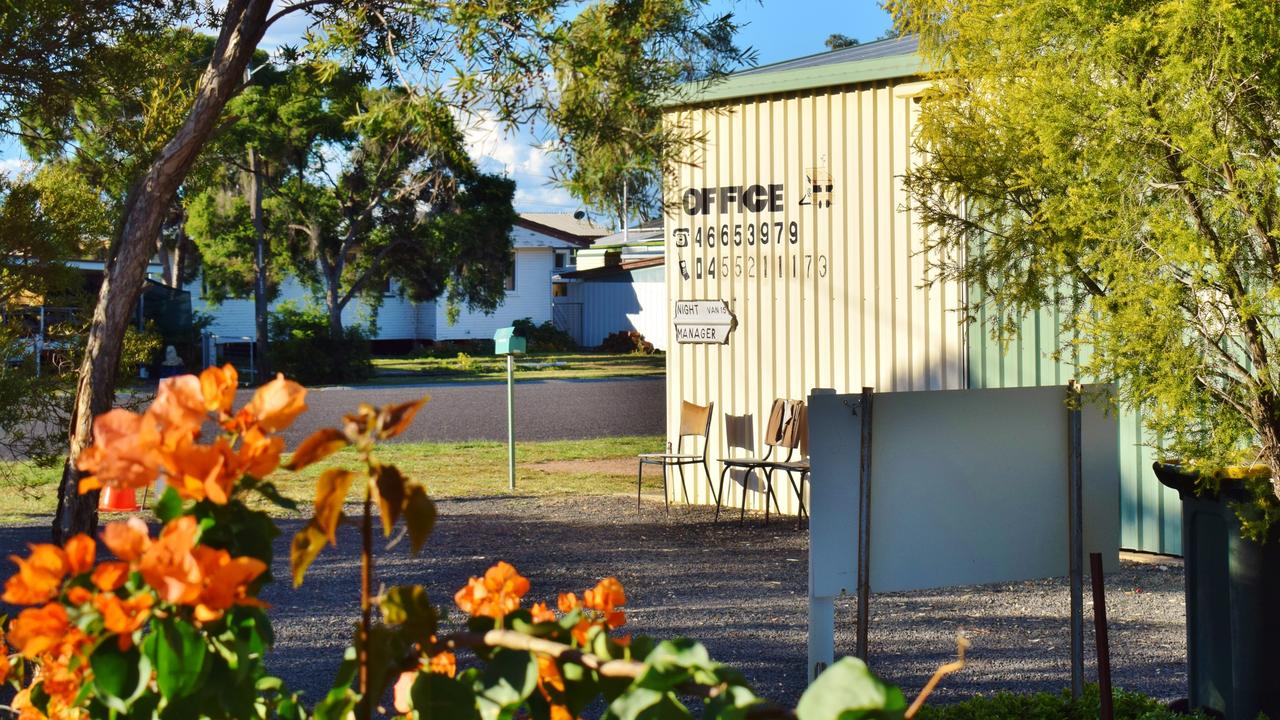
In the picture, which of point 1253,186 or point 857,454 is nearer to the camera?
point 1253,186

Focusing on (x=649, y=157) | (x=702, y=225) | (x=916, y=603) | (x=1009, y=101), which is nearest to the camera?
(x=1009, y=101)

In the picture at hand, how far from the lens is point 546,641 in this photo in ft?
3.80

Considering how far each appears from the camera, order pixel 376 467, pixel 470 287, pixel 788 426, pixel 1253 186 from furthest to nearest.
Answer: pixel 470 287 → pixel 788 426 → pixel 1253 186 → pixel 376 467

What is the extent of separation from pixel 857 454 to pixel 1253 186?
141 centimetres

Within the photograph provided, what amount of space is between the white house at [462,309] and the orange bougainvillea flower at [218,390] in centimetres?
3429

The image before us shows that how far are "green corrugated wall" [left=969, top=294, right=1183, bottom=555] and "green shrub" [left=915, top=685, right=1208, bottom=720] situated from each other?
3.54 metres

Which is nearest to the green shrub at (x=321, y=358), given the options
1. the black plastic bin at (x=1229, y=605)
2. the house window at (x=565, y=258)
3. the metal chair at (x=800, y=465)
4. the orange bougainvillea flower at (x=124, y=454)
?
the house window at (x=565, y=258)

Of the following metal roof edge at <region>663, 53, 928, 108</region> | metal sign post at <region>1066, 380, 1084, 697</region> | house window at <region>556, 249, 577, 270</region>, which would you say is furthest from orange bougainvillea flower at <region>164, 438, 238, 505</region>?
house window at <region>556, 249, 577, 270</region>

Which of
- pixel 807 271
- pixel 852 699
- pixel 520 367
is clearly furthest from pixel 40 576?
pixel 520 367

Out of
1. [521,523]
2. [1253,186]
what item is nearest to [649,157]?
[1253,186]

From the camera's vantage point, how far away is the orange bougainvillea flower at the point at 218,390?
1199 millimetres

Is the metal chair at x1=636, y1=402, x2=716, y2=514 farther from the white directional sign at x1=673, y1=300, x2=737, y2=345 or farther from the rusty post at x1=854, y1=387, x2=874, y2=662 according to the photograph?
the rusty post at x1=854, y1=387, x2=874, y2=662

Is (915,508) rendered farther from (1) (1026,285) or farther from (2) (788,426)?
(2) (788,426)

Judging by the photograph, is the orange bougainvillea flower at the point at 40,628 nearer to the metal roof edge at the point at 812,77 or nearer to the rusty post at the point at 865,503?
the rusty post at the point at 865,503
